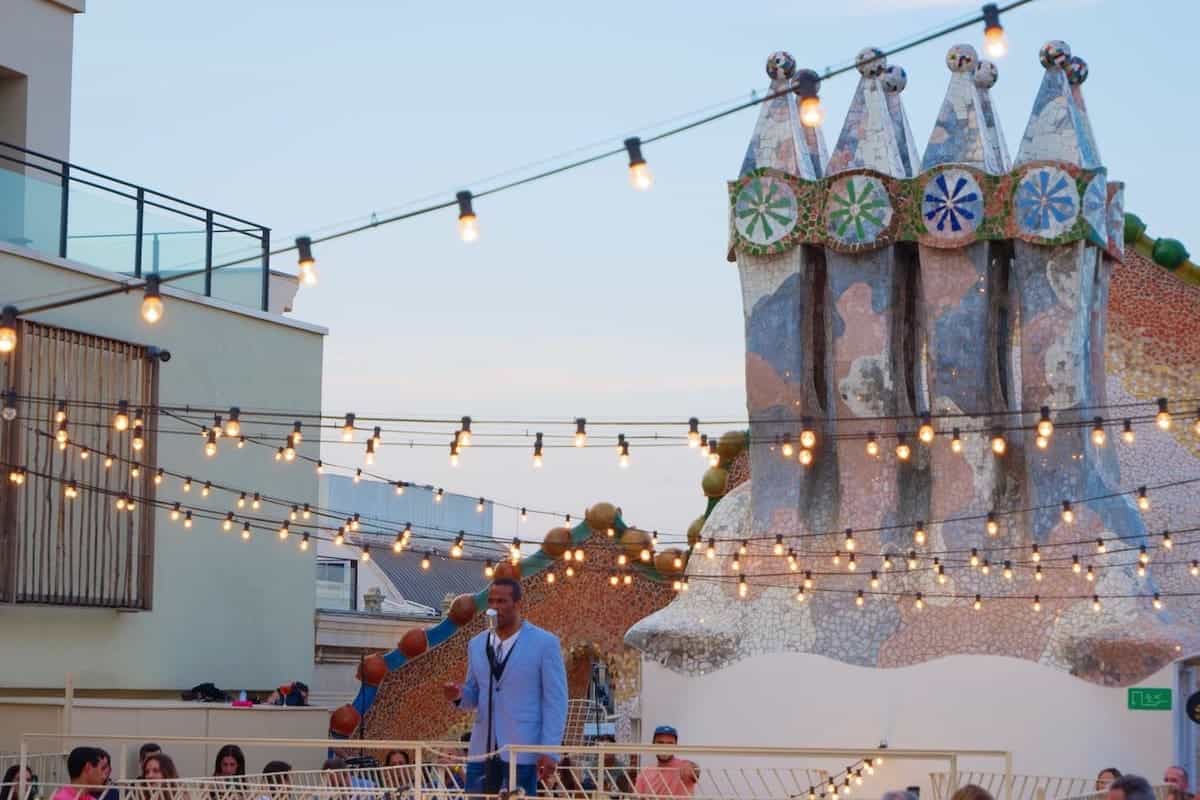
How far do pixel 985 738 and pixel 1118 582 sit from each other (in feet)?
6.04

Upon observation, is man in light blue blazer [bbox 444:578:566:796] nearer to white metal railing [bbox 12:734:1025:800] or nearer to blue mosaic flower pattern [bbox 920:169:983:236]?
white metal railing [bbox 12:734:1025:800]

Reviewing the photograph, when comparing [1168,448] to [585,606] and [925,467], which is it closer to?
[925,467]

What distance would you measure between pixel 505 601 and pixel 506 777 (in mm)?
811

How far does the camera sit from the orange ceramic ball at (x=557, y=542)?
21.2 metres

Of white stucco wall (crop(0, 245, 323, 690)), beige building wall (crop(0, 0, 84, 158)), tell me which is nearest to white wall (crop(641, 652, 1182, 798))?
white stucco wall (crop(0, 245, 323, 690))

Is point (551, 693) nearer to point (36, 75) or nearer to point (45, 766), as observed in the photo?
point (45, 766)

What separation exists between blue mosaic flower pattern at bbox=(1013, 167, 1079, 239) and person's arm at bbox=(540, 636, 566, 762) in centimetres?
1051

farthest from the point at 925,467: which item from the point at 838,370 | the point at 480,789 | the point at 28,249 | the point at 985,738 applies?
the point at 480,789

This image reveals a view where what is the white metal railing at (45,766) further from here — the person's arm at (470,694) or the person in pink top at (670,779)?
the person's arm at (470,694)

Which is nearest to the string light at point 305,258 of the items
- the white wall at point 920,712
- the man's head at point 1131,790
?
the man's head at point 1131,790

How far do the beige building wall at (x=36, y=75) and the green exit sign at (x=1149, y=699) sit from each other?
1085 centimetres

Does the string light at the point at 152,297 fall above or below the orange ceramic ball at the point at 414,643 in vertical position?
above

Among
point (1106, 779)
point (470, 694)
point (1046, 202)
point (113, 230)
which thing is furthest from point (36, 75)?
point (470, 694)

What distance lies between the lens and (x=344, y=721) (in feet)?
65.0
